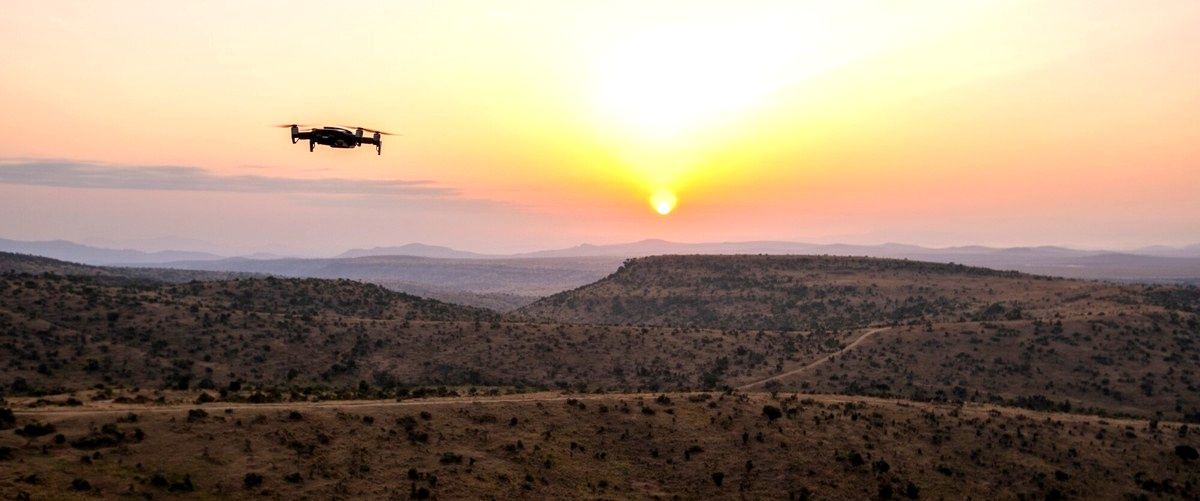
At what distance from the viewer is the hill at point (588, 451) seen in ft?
90.4

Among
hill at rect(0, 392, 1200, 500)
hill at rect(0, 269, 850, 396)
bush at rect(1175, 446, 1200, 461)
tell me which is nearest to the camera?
hill at rect(0, 392, 1200, 500)

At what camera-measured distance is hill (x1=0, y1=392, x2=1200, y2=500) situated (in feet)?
90.4

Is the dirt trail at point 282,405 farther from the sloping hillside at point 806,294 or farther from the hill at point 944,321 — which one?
the sloping hillside at point 806,294

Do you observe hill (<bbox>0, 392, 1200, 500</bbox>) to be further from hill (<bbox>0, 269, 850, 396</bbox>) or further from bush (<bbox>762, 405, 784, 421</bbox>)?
hill (<bbox>0, 269, 850, 396</bbox>)

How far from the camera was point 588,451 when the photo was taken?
35000mm

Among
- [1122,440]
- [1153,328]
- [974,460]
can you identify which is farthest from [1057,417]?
[1153,328]

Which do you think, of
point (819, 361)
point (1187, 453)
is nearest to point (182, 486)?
point (1187, 453)

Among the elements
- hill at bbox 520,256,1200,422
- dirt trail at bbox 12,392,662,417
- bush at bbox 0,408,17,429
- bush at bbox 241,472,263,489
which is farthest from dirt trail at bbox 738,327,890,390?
bush at bbox 0,408,17,429

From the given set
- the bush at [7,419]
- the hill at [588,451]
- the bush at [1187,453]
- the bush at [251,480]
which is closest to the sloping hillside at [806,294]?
the bush at [1187,453]

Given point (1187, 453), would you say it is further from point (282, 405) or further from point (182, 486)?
point (182, 486)

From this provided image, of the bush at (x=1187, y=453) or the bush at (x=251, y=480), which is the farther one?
the bush at (x=1187, y=453)

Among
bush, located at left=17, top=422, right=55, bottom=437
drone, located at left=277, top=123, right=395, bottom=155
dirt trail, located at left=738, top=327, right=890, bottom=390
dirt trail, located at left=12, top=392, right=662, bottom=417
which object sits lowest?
dirt trail, located at left=738, top=327, right=890, bottom=390

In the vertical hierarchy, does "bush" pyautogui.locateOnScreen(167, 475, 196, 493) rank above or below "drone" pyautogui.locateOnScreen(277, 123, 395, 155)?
Result: below

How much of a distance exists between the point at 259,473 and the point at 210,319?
50826 mm
